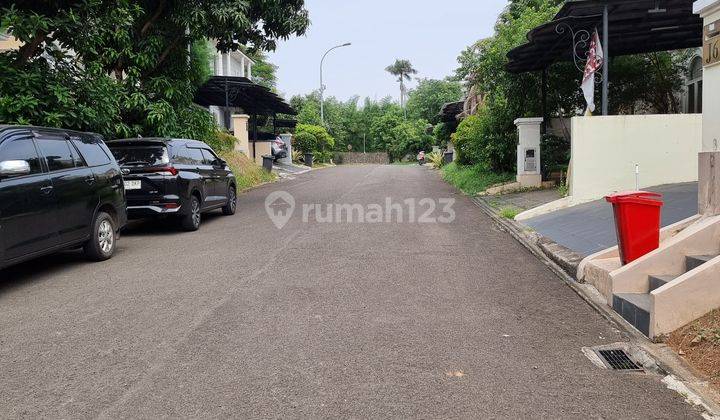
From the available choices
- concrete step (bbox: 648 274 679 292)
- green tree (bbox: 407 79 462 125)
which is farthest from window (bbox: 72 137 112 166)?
green tree (bbox: 407 79 462 125)

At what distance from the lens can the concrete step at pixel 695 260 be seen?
5.68m

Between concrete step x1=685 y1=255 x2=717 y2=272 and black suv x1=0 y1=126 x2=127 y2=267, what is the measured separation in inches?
280

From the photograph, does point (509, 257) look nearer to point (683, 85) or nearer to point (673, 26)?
point (673, 26)

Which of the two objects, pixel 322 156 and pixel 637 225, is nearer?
pixel 637 225

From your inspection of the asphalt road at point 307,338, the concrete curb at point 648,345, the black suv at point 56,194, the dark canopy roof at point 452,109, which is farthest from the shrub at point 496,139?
the dark canopy roof at point 452,109

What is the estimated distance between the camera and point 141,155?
436 inches

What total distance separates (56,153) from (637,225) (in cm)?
710

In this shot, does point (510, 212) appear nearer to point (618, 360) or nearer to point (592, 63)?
point (592, 63)

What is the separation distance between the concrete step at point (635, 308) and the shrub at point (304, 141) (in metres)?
43.9

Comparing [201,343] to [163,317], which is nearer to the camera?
[201,343]

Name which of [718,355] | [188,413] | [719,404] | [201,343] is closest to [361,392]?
[188,413]

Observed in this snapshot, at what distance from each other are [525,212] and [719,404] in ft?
27.3

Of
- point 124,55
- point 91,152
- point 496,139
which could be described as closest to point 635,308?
point 91,152

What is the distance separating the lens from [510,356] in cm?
462
